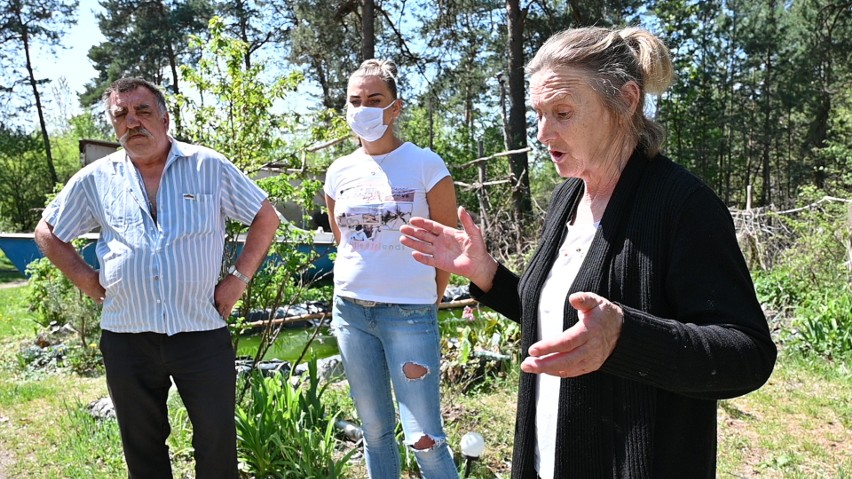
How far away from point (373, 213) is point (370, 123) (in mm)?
425

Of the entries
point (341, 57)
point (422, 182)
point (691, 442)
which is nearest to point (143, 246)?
point (422, 182)

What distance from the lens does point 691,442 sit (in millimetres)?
1341

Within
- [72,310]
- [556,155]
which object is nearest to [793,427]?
[556,155]

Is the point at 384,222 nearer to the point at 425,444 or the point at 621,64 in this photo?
the point at 425,444

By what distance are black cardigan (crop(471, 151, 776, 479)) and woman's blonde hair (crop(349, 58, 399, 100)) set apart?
5.33ft

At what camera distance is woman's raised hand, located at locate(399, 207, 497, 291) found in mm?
1859

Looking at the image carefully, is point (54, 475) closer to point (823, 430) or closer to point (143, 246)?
point (143, 246)

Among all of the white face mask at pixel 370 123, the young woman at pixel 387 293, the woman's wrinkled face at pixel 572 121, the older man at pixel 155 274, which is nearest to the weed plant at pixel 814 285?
the young woman at pixel 387 293

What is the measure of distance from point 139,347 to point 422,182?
1442 mm

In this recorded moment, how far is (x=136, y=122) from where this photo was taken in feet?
9.19

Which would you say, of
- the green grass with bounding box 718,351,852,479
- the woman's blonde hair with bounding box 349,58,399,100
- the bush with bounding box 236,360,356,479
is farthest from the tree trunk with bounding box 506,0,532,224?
the woman's blonde hair with bounding box 349,58,399,100

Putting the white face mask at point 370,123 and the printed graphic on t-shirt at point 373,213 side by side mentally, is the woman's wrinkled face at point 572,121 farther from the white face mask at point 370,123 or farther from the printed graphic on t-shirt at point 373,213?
the white face mask at point 370,123

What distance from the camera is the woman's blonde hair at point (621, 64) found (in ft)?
4.95

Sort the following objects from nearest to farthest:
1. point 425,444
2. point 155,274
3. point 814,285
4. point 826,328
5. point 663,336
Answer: point 663,336 < point 425,444 < point 155,274 < point 826,328 < point 814,285
